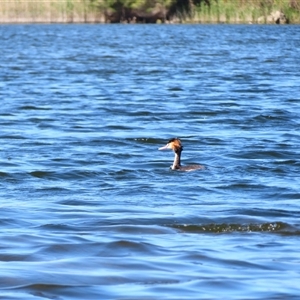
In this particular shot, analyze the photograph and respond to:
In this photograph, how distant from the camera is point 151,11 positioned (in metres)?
68.2

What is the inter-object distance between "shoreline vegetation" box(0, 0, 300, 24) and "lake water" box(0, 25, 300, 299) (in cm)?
3247

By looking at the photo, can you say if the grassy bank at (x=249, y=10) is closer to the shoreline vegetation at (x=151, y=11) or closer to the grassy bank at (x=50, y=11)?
the shoreline vegetation at (x=151, y=11)

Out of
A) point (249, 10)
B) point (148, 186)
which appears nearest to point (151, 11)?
point (249, 10)

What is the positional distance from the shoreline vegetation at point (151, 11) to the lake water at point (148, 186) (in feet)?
107

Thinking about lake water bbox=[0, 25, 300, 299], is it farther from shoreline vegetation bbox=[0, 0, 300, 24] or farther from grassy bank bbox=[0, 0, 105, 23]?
grassy bank bbox=[0, 0, 105, 23]

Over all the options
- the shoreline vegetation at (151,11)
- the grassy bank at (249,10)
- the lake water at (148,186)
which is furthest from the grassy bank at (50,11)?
the lake water at (148,186)

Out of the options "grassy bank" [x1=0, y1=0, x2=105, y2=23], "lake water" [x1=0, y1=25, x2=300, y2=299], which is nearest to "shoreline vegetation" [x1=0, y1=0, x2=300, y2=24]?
"grassy bank" [x1=0, y1=0, x2=105, y2=23]

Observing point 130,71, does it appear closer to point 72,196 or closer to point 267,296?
point 72,196

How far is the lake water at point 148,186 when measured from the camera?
284 inches

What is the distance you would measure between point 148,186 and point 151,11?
5758cm

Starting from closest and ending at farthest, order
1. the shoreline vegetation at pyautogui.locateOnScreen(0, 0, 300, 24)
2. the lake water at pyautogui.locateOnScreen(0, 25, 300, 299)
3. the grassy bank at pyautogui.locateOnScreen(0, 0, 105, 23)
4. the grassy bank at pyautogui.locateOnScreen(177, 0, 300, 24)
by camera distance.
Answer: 1. the lake water at pyautogui.locateOnScreen(0, 25, 300, 299)
2. the grassy bank at pyautogui.locateOnScreen(177, 0, 300, 24)
3. the shoreline vegetation at pyautogui.locateOnScreen(0, 0, 300, 24)
4. the grassy bank at pyautogui.locateOnScreen(0, 0, 105, 23)

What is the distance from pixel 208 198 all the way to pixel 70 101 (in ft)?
35.7

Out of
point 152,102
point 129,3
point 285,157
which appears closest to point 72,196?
point 285,157

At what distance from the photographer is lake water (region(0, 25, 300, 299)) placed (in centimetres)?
721
